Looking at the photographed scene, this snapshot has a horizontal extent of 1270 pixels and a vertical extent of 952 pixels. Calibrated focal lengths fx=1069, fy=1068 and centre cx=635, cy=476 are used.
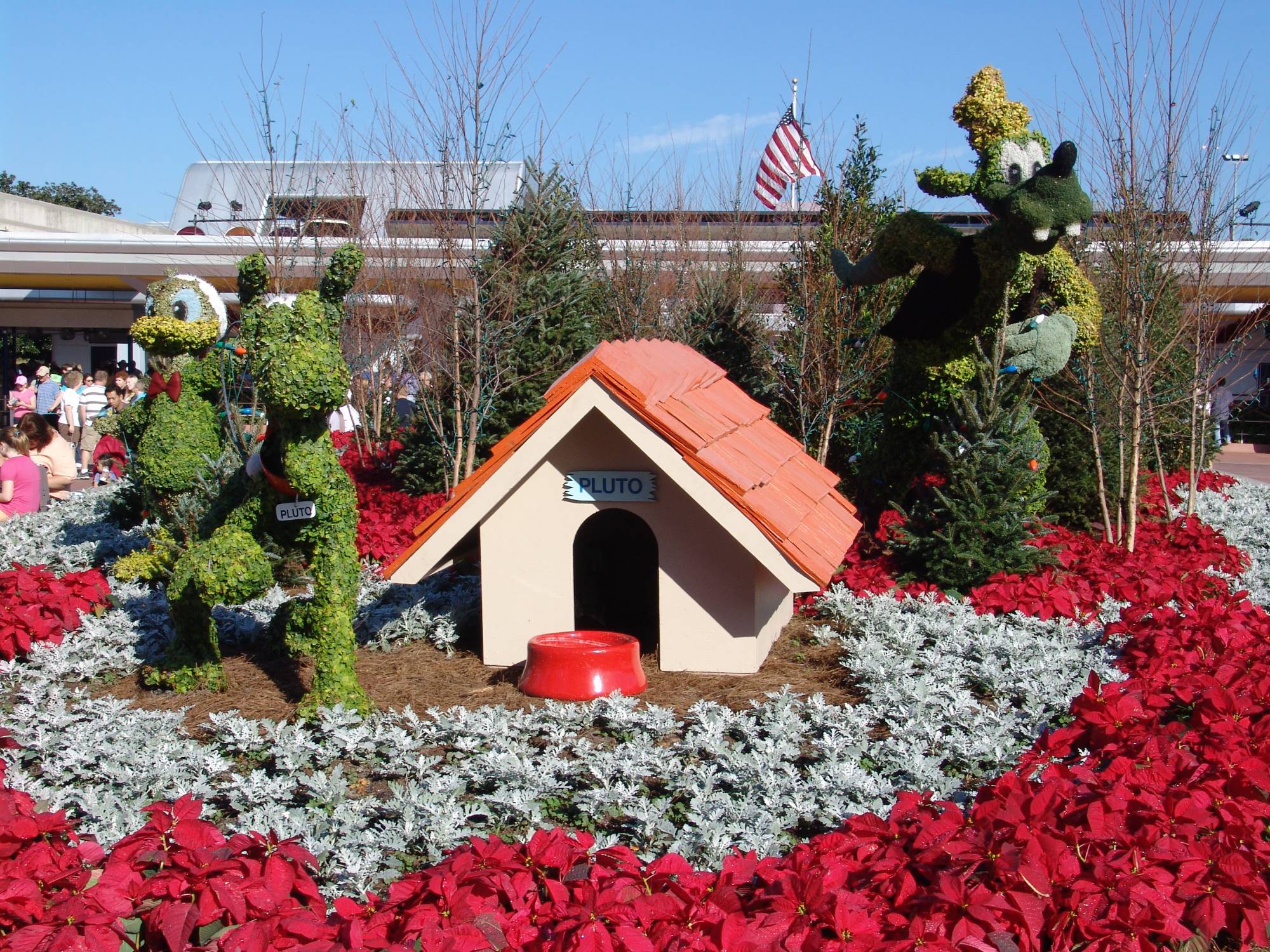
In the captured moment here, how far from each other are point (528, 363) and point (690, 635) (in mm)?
4584

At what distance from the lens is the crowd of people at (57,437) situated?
32.5 feet

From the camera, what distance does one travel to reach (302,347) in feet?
15.4

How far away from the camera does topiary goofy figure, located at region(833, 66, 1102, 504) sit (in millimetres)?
7820

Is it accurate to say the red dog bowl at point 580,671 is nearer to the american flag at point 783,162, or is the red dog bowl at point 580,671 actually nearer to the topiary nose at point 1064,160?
the topiary nose at point 1064,160

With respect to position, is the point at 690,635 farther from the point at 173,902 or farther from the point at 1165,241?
the point at 1165,241

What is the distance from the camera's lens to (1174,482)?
12.2 metres

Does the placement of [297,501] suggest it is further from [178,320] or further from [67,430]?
[67,430]

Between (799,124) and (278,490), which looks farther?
(799,124)

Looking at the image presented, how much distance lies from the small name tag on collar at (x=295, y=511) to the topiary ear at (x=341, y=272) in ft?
3.16

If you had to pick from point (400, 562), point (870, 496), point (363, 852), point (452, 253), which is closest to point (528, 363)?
point (452, 253)

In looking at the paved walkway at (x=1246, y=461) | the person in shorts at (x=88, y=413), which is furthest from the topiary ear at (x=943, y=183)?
the person in shorts at (x=88, y=413)

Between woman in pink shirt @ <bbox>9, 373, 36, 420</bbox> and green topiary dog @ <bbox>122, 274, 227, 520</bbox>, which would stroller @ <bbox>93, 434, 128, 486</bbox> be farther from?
woman in pink shirt @ <bbox>9, 373, 36, 420</bbox>

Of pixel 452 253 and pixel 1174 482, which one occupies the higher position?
pixel 452 253

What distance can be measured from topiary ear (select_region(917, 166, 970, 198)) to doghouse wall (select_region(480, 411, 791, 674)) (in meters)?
3.92
